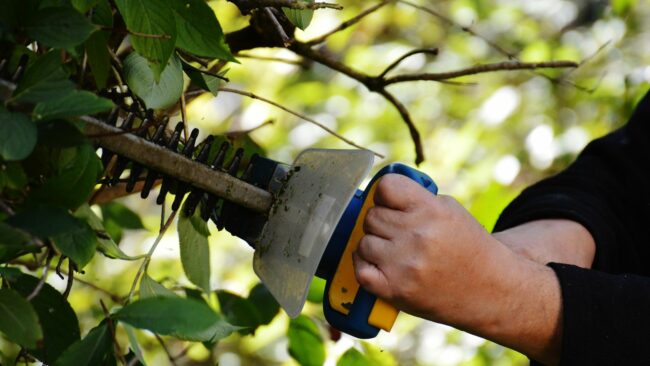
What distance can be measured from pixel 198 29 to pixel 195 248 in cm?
28

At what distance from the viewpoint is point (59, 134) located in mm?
593

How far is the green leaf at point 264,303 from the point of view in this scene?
1.17 meters

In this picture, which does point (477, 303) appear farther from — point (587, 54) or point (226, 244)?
point (587, 54)

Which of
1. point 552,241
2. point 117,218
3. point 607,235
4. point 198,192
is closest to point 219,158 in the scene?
point 198,192

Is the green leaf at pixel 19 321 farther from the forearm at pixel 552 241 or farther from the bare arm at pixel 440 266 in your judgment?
→ the forearm at pixel 552 241

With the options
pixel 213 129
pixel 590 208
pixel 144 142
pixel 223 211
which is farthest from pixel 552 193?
pixel 213 129

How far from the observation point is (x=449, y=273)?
90cm

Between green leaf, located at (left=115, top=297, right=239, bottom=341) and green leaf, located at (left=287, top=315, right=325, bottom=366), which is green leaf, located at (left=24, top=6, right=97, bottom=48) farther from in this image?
green leaf, located at (left=287, top=315, right=325, bottom=366)

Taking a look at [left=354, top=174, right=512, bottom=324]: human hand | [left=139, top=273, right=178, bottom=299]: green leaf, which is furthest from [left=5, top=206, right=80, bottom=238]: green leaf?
[left=354, top=174, right=512, bottom=324]: human hand

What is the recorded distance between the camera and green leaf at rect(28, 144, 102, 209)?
0.64 metres

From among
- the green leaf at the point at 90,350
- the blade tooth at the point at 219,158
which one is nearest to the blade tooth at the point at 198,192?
the blade tooth at the point at 219,158

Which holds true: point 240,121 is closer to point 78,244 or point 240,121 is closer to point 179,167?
point 179,167

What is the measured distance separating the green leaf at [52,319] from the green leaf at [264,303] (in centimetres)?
45

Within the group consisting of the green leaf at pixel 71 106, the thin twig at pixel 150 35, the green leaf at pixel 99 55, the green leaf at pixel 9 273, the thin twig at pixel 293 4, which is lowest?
the green leaf at pixel 9 273
